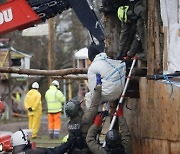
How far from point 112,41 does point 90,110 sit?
1.56 meters

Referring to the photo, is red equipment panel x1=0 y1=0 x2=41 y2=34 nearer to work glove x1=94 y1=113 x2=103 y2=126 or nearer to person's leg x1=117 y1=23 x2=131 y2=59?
person's leg x1=117 y1=23 x2=131 y2=59

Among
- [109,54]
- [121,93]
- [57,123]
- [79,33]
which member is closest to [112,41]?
[109,54]

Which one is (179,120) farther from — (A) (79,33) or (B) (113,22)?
(A) (79,33)

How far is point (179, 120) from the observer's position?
907 cm

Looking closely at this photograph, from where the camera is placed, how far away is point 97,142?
9.75 metres

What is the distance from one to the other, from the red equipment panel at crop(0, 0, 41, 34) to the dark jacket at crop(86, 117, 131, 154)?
10.3 ft

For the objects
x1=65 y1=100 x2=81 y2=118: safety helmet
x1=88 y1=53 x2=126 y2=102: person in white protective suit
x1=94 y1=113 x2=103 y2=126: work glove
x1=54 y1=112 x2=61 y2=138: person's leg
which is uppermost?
x1=88 y1=53 x2=126 y2=102: person in white protective suit

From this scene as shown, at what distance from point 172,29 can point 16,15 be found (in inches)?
149

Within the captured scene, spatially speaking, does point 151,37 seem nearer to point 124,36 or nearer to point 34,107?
point 124,36

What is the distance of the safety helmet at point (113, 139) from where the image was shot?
9203 mm

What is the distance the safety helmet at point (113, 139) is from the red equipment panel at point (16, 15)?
3.59 meters

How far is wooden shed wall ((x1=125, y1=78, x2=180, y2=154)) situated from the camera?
9.17 m

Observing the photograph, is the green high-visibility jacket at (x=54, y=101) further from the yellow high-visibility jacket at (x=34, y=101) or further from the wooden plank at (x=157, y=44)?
the wooden plank at (x=157, y=44)

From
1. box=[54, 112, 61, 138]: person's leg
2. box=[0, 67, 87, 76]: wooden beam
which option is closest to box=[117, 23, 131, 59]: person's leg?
box=[0, 67, 87, 76]: wooden beam
